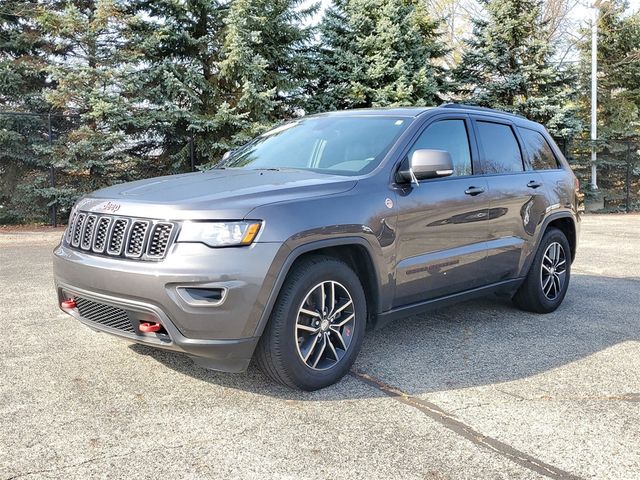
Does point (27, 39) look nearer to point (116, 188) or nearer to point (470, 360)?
point (116, 188)

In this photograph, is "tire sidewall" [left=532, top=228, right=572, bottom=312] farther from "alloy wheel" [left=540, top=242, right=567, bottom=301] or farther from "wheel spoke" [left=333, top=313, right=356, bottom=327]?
"wheel spoke" [left=333, top=313, right=356, bottom=327]

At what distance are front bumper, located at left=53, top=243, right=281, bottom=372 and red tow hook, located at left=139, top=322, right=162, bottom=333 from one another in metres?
0.03

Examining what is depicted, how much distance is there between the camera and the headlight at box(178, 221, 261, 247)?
3.33 m

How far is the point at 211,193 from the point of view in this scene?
3600 mm

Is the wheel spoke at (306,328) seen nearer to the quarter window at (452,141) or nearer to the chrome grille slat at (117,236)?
the chrome grille slat at (117,236)

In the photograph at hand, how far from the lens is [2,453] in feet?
9.55

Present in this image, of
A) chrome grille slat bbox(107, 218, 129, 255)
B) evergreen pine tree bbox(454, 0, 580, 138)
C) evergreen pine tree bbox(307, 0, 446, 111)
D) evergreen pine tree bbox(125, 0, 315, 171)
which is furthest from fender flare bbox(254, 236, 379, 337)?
evergreen pine tree bbox(454, 0, 580, 138)

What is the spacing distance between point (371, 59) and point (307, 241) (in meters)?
14.9

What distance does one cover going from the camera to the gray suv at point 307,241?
3.34 m

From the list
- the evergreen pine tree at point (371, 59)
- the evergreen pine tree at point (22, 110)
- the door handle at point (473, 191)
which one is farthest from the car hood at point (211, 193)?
the evergreen pine tree at point (371, 59)

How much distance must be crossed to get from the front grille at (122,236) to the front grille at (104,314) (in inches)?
12.3

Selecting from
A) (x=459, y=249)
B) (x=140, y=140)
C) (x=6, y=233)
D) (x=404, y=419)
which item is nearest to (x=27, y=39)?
(x=140, y=140)

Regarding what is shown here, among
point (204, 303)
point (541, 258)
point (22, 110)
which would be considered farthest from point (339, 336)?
point (22, 110)

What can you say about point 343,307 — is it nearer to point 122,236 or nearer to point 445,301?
point 445,301
